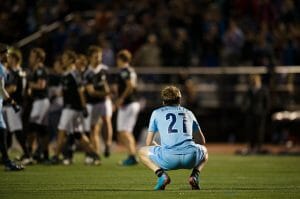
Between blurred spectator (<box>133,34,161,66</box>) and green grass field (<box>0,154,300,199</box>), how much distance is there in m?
6.90

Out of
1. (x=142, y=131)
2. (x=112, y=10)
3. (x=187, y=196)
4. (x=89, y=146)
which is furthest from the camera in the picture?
(x=112, y=10)

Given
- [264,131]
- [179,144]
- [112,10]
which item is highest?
[112,10]

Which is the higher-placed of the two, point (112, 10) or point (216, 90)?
point (112, 10)

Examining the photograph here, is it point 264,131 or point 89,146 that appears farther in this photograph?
point 264,131

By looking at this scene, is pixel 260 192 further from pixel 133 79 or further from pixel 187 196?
pixel 133 79

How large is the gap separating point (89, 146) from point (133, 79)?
75.9 inches

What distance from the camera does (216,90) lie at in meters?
26.8

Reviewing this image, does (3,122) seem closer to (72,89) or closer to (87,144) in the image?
(72,89)

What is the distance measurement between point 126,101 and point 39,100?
1950mm

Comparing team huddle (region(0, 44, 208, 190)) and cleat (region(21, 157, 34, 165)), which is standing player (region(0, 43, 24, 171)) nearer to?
team huddle (region(0, 44, 208, 190))

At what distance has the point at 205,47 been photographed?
2658 cm

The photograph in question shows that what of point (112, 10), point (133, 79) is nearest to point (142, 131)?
point (112, 10)

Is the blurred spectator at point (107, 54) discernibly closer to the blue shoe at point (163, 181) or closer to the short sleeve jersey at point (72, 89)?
the short sleeve jersey at point (72, 89)

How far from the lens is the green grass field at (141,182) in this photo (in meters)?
12.5
